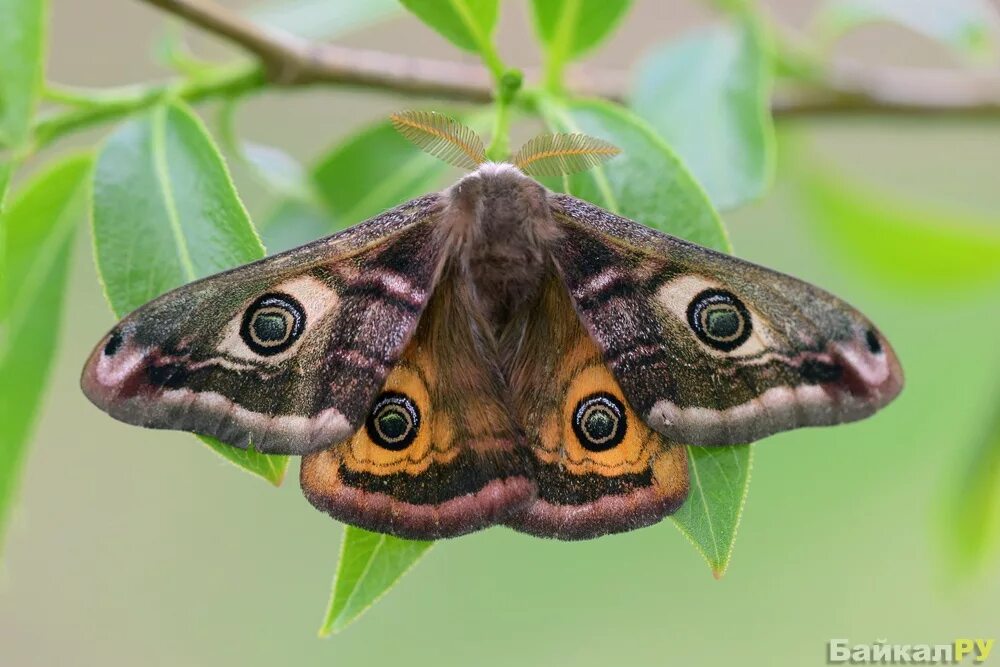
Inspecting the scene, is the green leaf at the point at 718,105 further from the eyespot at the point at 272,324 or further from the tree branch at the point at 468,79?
the eyespot at the point at 272,324

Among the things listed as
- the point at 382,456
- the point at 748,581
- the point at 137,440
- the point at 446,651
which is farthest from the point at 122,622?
the point at 382,456

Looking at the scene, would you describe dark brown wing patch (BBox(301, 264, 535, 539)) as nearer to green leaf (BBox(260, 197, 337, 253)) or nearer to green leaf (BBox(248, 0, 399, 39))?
green leaf (BBox(260, 197, 337, 253))

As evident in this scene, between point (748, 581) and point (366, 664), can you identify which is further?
point (366, 664)

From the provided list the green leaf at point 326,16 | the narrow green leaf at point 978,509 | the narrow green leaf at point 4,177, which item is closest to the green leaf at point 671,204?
the narrow green leaf at point 4,177

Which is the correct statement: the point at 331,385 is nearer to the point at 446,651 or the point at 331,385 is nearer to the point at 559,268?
the point at 559,268

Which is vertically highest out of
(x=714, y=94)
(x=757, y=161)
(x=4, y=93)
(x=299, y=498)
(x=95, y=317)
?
(x=95, y=317)

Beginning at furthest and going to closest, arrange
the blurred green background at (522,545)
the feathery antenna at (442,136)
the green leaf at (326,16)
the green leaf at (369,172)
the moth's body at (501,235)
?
1. the blurred green background at (522,545)
2. the green leaf at (326,16)
3. the green leaf at (369,172)
4. the moth's body at (501,235)
5. the feathery antenna at (442,136)

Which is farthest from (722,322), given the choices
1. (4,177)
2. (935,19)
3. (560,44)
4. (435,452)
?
(935,19)
